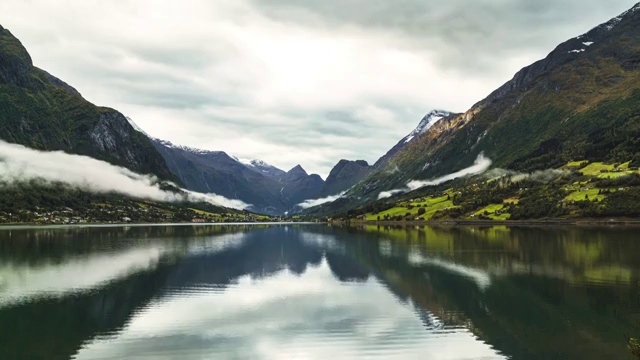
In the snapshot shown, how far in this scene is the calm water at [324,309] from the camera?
29.9m

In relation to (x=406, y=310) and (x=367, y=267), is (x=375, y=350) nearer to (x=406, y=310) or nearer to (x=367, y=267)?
(x=406, y=310)

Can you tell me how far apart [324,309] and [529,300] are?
20456 mm

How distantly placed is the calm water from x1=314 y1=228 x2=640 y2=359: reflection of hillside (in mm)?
168

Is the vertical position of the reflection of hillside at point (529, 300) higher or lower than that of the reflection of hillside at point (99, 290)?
lower

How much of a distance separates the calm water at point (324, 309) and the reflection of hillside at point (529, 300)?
168 millimetres

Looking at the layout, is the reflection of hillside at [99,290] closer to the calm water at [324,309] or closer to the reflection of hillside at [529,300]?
the calm water at [324,309]

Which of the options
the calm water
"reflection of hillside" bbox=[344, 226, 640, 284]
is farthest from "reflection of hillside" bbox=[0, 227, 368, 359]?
"reflection of hillside" bbox=[344, 226, 640, 284]

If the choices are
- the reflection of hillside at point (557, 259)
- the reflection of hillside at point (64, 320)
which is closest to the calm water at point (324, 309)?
the reflection of hillside at point (64, 320)

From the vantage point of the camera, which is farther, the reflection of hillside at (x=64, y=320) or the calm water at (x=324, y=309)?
the calm water at (x=324, y=309)

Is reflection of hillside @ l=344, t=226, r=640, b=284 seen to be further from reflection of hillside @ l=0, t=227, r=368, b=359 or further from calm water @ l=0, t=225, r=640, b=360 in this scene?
reflection of hillside @ l=0, t=227, r=368, b=359

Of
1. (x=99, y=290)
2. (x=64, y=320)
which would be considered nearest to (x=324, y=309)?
(x=64, y=320)

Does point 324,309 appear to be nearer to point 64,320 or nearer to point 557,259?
point 64,320

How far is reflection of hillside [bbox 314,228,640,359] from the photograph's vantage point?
30859 mm

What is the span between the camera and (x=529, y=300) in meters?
44.2
